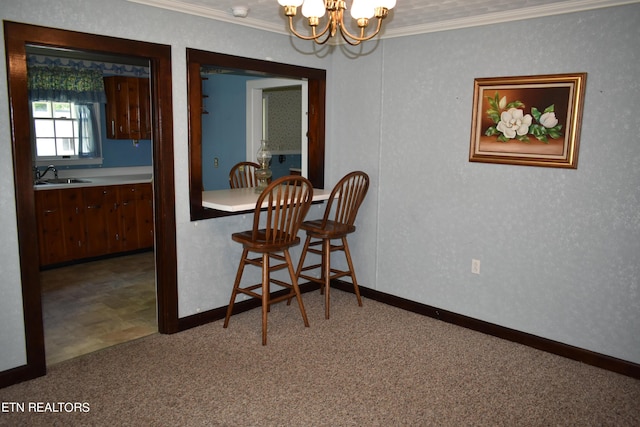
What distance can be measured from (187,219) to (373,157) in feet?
5.20

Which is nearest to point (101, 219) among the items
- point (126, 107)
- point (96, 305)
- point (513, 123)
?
point (126, 107)

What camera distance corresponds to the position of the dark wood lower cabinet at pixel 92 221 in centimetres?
488

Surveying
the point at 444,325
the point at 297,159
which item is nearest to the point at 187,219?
the point at 444,325

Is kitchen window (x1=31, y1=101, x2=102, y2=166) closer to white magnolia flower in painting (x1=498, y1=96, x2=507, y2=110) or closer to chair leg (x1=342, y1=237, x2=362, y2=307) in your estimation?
chair leg (x1=342, y1=237, x2=362, y2=307)

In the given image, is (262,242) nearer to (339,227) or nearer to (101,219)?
(339,227)

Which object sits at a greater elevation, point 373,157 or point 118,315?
point 373,157

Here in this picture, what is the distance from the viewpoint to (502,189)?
3375 mm

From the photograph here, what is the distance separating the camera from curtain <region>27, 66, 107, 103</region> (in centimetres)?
516

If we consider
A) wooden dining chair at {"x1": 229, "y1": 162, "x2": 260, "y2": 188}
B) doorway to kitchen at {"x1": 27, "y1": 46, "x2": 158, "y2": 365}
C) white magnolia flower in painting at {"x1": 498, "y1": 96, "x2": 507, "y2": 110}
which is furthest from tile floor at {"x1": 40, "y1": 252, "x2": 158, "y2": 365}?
white magnolia flower in painting at {"x1": 498, "y1": 96, "x2": 507, "y2": 110}

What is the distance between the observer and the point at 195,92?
10.9 ft

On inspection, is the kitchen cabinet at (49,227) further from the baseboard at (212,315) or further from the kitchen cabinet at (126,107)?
the baseboard at (212,315)

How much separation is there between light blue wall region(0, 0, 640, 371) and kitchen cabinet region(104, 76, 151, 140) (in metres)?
2.53

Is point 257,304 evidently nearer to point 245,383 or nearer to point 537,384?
point 245,383

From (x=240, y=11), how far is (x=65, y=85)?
9.97 feet
